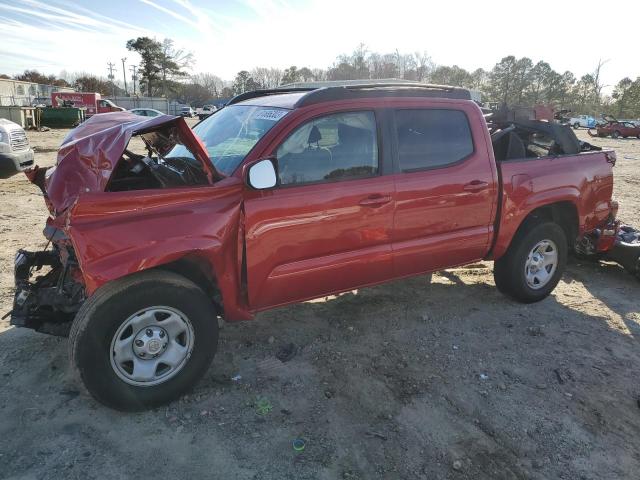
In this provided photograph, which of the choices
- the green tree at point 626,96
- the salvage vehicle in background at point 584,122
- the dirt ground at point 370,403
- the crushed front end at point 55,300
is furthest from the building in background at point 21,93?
the green tree at point 626,96

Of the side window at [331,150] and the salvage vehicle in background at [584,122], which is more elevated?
the salvage vehicle in background at [584,122]

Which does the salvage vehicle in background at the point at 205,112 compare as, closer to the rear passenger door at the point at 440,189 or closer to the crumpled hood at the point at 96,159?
the crumpled hood at the point at 96,159

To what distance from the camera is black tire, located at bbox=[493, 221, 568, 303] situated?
446 cm

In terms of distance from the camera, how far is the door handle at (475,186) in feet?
12.9

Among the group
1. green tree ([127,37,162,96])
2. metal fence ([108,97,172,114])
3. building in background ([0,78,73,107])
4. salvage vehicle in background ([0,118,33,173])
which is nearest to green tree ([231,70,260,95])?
green tree ([127,37,162,96])

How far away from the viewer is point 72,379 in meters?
3.23

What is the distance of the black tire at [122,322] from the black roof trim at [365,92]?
1513mm

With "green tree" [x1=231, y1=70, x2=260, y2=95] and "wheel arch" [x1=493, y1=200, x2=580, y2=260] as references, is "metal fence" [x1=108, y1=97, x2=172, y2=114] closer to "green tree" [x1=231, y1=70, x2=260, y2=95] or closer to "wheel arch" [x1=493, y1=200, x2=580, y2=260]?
"green tree" [x1=231, y1=70, x2=260, y2=95]

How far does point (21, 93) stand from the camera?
5822cm

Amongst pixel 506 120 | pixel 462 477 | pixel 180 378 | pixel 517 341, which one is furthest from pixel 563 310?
pixel 180 378

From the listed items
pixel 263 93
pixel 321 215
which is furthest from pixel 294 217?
pixel 263 93

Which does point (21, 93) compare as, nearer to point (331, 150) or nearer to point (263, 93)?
point (263, 93)

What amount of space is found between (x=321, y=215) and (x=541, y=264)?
105 inches

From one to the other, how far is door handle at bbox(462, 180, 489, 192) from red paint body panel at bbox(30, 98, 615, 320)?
12 mm
